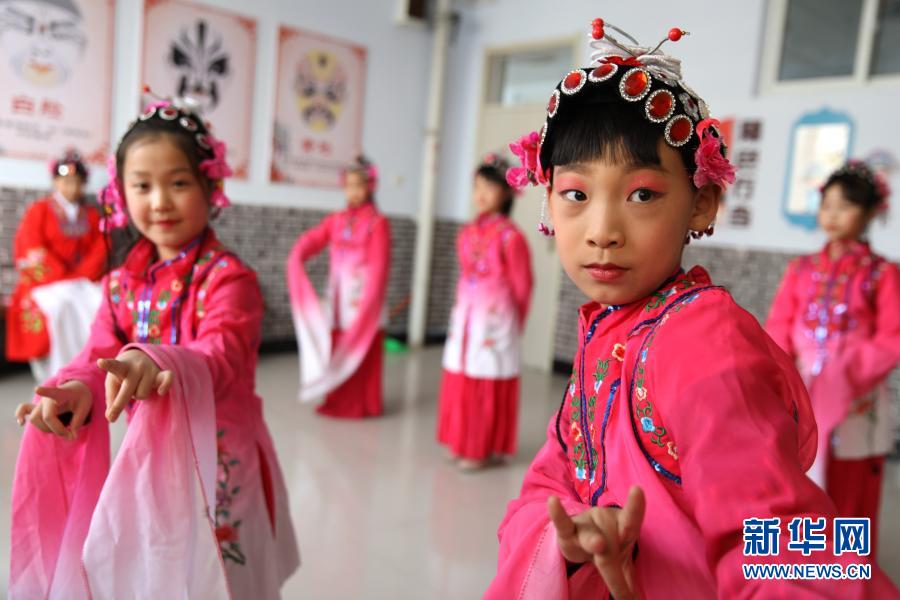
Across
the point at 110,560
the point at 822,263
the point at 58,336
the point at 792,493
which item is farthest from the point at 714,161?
the point at 58,336

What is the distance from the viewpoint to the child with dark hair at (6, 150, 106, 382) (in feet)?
12.7

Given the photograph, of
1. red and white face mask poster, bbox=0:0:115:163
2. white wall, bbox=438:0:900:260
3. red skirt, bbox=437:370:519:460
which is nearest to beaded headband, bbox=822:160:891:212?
white wall, bbox=438:0:900:260

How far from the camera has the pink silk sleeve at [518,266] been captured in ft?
10.4

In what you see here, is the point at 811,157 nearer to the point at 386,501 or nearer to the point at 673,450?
the point at 386,501

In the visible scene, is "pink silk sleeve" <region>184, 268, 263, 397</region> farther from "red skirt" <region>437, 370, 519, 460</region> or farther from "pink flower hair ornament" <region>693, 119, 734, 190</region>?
"red skirt" <region>437, 370, 519, 460</region>

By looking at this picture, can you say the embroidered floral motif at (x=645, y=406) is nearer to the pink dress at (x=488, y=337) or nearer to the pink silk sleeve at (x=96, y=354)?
the pink silk sleeve at (x=96, y=354)

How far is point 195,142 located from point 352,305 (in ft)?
8.03

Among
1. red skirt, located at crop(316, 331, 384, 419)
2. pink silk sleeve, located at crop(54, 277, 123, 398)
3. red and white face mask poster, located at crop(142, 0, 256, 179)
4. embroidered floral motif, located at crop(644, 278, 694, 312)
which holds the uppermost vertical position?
red and white face mask poster, located at crop(142, 0, 256, 179)

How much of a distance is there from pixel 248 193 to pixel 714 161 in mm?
4654

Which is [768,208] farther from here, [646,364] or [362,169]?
[646,364]

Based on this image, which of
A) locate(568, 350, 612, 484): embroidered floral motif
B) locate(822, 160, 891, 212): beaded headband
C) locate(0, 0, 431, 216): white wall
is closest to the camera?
locate(568, 350, 612, 484): embroidered floral motif

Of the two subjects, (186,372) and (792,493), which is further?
(186,372)

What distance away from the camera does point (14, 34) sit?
13.1ft

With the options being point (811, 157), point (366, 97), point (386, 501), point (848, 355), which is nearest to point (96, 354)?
point (386, 501)
